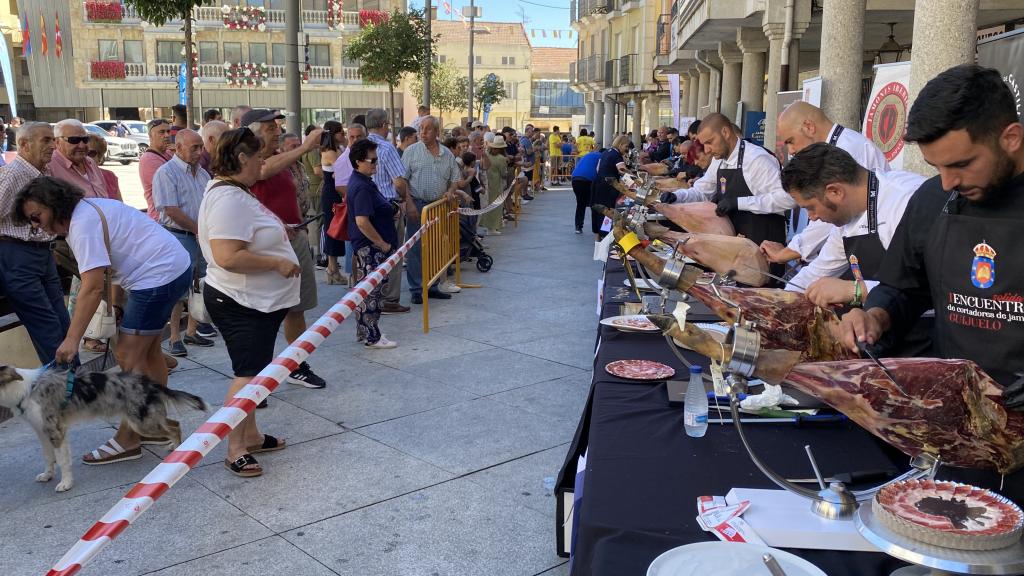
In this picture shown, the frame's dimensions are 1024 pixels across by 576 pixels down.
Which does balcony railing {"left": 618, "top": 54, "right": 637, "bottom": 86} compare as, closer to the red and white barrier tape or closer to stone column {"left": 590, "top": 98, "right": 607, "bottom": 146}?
stone column {"left": 590, "top": 98, "right": 607, "bottom": 146}

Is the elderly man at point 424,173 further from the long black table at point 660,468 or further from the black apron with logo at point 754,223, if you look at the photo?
the long black table at point 660,468

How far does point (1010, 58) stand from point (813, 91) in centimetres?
358

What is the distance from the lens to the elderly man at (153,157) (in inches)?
270

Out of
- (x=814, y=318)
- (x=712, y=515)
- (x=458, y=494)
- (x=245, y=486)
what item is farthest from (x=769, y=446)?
(x=245, y=486)

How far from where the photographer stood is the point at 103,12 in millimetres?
41656

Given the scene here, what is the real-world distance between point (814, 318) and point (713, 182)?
478cm

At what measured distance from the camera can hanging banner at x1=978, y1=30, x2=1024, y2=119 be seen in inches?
201

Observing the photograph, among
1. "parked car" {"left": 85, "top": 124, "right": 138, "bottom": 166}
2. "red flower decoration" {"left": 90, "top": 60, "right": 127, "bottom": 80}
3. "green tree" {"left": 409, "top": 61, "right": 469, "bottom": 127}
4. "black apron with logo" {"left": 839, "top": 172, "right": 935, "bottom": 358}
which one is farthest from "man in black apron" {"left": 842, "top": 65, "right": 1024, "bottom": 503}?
"green tree" {"left": 409, "top": 61, "right": 469, "bottom": 127}

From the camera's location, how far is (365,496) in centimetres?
409

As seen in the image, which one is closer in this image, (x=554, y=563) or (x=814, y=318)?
(x=814, y=318)

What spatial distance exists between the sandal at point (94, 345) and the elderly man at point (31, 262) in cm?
111

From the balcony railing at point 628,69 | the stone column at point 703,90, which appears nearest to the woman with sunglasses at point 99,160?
the stone column at point 703,90

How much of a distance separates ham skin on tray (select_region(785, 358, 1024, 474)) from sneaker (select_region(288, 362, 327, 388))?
4577 mm

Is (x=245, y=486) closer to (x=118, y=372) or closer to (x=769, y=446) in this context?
(x=118, y=372)
